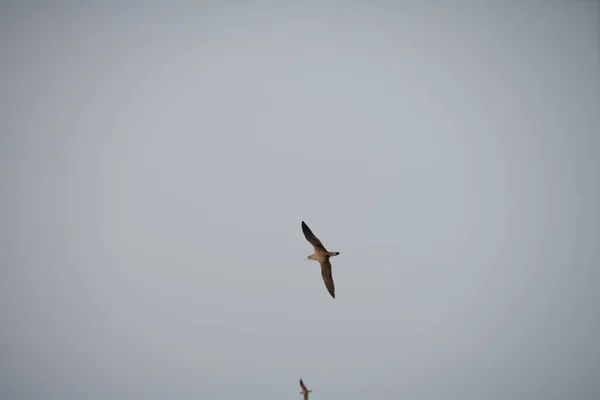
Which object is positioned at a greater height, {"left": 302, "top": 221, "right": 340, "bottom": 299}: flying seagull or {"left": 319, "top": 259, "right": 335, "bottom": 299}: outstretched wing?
{"left": 302, "top": 221, "right": 340, "bottom": 299}: flying seagull

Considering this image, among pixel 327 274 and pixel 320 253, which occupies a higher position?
pixel 320 253

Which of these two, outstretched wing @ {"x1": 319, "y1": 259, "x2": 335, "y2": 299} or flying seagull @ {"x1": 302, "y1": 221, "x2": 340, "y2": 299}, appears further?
outstretched wing @ {"x1": 319, "y1": 259, "x2": 335, "y2": 299}

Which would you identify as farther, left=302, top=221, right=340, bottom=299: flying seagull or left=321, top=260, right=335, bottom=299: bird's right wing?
left=321, top=260, right=335, bottom=299: bird's right wing

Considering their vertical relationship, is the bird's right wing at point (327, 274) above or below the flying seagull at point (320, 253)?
below

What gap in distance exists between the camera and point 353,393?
3484 centimetres

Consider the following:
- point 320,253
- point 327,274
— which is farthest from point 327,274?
point 320,253

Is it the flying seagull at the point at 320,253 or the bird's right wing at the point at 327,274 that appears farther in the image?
the bird's right wing at the point at 327,274

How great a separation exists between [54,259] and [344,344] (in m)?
127

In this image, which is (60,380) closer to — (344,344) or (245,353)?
(245,353)

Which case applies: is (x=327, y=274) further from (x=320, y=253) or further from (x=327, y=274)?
(x=320, y=253)

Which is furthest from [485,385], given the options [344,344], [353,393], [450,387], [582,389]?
[344,344]

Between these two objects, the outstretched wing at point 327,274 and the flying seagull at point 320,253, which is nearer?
the flying seagull at point 320,253

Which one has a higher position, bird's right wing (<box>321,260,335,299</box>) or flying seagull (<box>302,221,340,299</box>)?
flying seagull (<box>302,221,340,299</box>)

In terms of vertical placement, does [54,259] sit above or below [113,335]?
above
